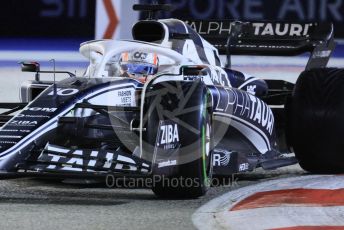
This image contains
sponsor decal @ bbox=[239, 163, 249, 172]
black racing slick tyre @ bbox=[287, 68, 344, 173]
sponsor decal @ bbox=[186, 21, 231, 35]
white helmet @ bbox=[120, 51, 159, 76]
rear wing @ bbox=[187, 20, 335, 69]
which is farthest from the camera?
sponsor decal @ bbox=[186, 21, 231, 35]

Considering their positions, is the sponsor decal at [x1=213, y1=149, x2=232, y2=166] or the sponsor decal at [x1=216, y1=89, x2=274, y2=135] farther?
the sponsor decal at [x1=216, y1=89, x2=274, y2=135]

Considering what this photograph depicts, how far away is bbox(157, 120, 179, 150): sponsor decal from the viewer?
23.3 ft

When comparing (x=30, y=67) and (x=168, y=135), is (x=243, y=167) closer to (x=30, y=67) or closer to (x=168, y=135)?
(x=168, y=135)

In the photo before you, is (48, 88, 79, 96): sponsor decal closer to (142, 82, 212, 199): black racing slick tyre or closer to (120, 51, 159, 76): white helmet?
(142, 82, 212, 199): black racing slick tyre

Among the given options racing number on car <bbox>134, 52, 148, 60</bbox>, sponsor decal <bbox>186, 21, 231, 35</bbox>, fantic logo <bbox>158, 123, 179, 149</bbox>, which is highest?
sponsor decal <bbox>186, 21, 231, 35</bbox>

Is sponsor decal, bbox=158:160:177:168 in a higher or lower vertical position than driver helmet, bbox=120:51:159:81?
lower

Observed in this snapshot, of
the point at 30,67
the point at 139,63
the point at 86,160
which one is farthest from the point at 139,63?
the point at 86,160

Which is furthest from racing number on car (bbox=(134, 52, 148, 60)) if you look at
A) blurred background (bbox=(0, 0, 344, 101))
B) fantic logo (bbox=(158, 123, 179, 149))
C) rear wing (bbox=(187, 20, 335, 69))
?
blurred background (bbox=(0, 0, 344, 101))

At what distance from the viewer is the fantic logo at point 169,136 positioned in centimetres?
711

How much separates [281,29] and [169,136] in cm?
346

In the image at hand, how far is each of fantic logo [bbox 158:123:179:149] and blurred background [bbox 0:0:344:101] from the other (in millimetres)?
8408

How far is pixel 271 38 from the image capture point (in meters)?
10.2

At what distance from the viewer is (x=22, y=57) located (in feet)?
52.3

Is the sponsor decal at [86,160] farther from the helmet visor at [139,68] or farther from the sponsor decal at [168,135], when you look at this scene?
the helmet visor at [139,68]
